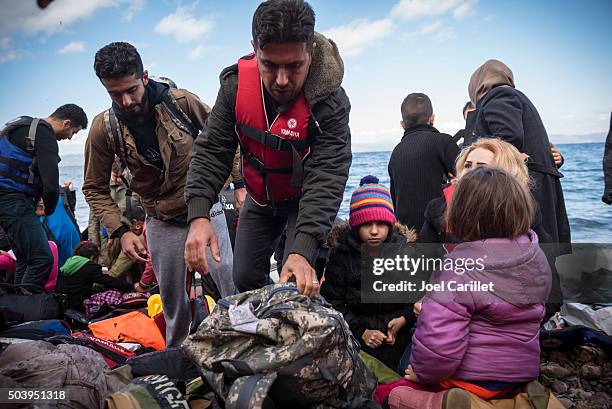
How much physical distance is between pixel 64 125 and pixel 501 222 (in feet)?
16.1

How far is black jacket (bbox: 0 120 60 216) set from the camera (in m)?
4.37

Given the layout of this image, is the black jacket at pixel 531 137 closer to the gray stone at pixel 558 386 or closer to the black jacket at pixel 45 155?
the gray stone at pixel 558 386

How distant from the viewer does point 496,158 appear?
2.79 m

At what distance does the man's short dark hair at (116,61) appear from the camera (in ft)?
9.93

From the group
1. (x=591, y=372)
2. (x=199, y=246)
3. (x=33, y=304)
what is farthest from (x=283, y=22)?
(x=33, y=304)

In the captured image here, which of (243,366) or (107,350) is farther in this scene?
(107,350)

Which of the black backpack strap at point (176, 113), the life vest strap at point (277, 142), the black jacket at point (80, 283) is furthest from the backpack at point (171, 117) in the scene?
the black jacket at point (80, 283)

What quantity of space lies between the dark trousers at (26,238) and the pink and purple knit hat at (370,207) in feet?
10.1

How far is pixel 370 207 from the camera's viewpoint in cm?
330

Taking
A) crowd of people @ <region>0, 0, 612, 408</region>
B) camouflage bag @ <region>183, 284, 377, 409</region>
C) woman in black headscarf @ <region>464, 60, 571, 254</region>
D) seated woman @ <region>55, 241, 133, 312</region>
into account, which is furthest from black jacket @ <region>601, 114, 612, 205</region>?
seated woman @ <region>55, 241, 133, 312</region>

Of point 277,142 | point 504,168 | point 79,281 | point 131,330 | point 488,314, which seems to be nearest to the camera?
point 488,314

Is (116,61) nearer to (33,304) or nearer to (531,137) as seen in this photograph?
(33,304)

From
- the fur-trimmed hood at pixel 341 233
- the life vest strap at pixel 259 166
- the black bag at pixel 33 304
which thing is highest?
the life vest strap at pixel 259 166

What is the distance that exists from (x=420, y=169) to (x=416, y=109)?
607mm
